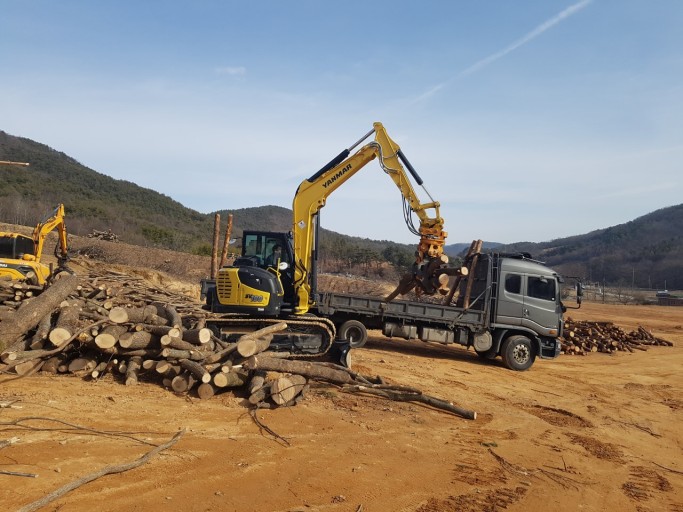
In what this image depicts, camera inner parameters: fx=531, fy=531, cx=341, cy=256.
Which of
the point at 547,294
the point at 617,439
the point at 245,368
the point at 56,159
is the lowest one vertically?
Answer: the point at 617,439

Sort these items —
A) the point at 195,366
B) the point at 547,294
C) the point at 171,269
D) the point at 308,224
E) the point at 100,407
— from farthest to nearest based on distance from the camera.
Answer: the point at 171,269 < the point at 547,294 < the point at 308,224 < the point at 195,366 < the point at 100,407

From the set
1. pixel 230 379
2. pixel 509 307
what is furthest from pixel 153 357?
pixel 509 307

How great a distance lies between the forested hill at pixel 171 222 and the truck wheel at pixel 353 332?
22964 millimetres

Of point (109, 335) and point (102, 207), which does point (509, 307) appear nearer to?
point (109, 335)

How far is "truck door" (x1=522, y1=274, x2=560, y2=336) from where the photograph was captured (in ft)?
42.6

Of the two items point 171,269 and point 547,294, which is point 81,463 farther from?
point 171,269

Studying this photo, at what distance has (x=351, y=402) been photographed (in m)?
7.74

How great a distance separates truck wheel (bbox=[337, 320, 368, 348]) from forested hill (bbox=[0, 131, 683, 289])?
2296 cm

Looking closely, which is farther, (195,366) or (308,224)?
(308,224)

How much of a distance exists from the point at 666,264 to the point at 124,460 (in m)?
71.5

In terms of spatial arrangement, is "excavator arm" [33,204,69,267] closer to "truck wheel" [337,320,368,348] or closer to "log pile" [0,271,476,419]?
"log pile" [0,271,476,419]

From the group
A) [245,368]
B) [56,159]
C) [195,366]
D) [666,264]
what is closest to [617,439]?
[245,368]

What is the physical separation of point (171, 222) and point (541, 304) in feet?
157

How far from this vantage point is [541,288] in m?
13.1
